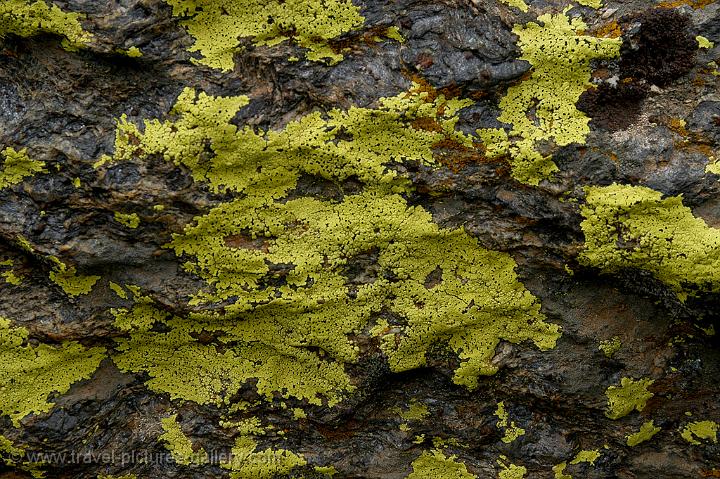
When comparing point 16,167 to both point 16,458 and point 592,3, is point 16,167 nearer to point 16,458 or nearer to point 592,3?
point 16,458

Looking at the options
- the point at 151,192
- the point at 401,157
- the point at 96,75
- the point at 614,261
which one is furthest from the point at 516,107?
the point at 96,75

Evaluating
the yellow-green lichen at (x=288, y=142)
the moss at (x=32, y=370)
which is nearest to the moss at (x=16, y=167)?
the yellow-green lichen at (x=288, y=142)

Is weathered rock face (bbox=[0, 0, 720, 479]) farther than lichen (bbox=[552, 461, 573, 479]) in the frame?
No

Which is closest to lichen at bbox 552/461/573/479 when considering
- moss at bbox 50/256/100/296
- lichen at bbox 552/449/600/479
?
lichen at bbox 552/449/600/479

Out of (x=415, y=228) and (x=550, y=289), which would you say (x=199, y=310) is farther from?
(x=550, y=289)

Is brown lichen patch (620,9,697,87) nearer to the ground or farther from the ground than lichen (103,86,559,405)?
farther from the ground

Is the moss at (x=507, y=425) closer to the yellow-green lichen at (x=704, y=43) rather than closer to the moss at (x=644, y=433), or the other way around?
the moss at (x=644, y=433)

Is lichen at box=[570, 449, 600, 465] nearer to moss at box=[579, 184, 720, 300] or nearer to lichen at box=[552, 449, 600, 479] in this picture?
lichen at box=[552, 449, 600, 479]
